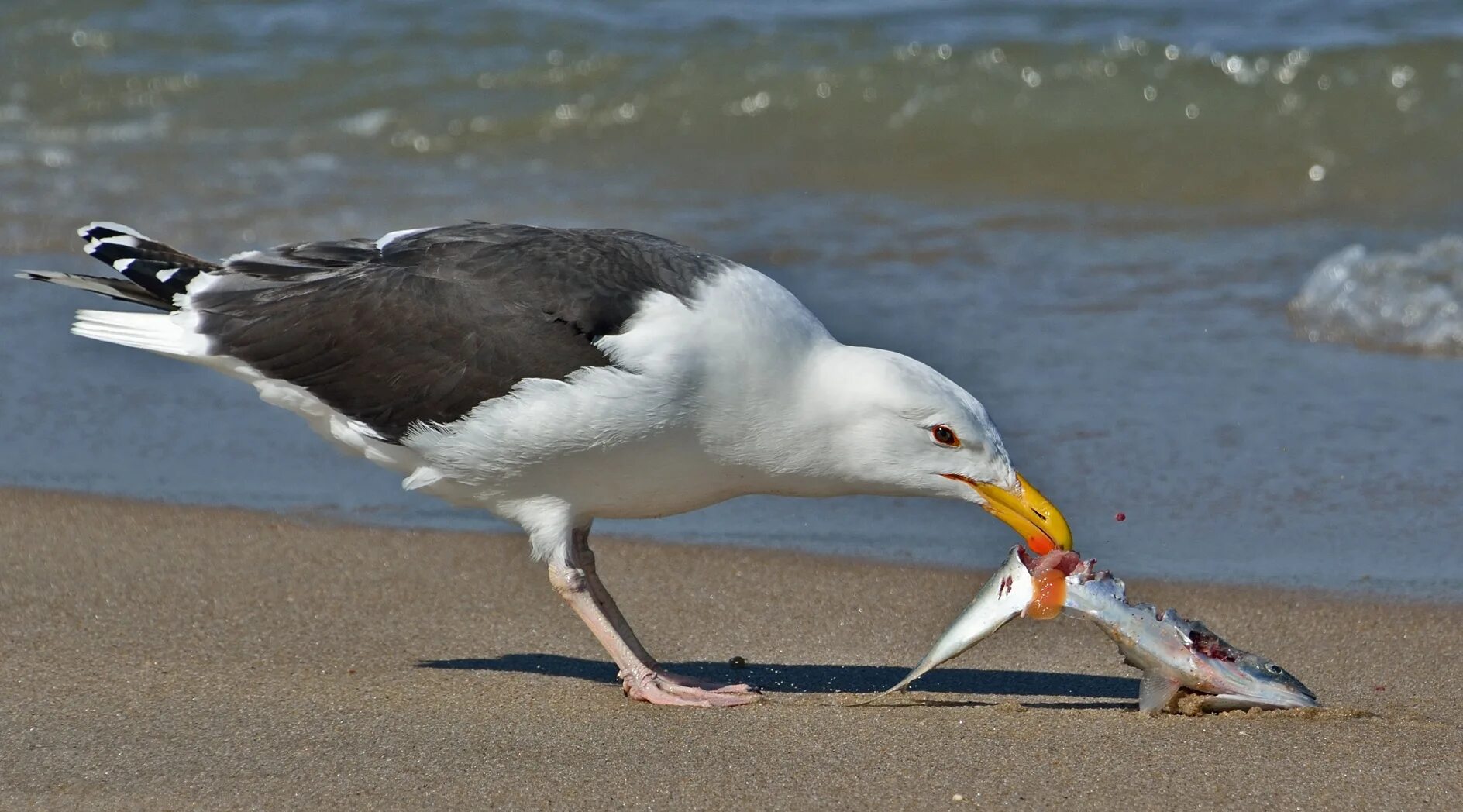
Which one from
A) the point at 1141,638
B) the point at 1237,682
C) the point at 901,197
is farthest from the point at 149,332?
the point at 901,197

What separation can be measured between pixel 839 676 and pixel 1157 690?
1.02 m

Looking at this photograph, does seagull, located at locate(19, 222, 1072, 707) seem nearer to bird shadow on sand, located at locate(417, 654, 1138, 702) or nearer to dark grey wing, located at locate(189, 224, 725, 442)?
dark grey wing, located at locate(189, 224, 725, 442)

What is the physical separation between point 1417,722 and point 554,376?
2.52 meters

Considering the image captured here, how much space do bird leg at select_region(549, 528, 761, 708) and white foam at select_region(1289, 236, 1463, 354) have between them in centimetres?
443

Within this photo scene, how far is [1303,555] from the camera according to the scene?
612cm

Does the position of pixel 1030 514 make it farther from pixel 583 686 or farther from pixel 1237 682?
pixel 583 686

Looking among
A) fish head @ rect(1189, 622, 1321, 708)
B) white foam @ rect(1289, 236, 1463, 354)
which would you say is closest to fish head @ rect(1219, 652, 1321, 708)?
fish head @ rect(1189, 622, 1321, 708)

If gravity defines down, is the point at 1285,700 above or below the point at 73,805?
above

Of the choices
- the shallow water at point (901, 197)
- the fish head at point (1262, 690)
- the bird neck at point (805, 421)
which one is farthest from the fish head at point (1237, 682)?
the shallow water at point (901, 197)

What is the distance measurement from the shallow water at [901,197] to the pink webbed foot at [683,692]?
4.47ft

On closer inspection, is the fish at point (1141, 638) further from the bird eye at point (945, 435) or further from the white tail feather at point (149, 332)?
the white tail feather at point (149, 332)

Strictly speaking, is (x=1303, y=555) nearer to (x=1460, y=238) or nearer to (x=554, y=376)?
(x=554, y=376)

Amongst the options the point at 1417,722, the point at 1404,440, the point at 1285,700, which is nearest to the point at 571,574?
the point at 1285,700

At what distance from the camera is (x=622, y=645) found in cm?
520
